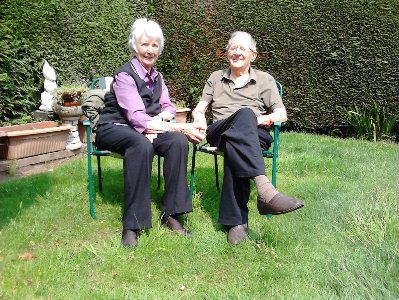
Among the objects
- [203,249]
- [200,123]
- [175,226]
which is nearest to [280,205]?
[203,249]

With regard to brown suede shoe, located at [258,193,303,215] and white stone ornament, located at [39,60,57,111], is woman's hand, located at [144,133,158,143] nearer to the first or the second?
brown suede shoe, located at [258,193,303,215]

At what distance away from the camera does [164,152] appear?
10.2 feet

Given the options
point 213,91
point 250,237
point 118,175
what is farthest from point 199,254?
point 118,175

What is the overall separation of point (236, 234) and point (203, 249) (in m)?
0.24

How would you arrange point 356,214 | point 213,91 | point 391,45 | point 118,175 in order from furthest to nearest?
point 391,45 < point 118,175 < point 213,91 < point 356,214

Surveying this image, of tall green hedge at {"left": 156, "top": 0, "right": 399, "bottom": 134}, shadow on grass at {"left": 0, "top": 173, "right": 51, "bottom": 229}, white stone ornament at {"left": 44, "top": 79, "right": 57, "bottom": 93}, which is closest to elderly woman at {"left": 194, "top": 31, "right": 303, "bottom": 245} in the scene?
shadow on grass at {"left": 0, "top": 173, "right": 51, "bottom": 229}

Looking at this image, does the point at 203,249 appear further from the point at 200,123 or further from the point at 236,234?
the point at 200,123

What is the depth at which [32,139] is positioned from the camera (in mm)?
4977

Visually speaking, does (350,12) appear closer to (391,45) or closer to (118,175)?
(391,45)

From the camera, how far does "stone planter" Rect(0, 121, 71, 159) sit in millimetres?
4789

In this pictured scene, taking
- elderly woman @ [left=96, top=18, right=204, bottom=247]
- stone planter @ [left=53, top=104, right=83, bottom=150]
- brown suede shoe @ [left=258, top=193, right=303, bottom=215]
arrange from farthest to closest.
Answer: stone planter @ [left=53, top=104, right=83, bottom=150] → elderly woman @ [left=96, top=18, right=204, bottom=247] → brown suede shoe @ [left=258, top=193, right=303, bottom=215]

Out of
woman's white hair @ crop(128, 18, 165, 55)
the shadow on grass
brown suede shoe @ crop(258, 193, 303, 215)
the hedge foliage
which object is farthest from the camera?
the hedge foliage

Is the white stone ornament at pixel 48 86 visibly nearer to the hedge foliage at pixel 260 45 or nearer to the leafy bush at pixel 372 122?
the hedge foliage at pixel 260 45

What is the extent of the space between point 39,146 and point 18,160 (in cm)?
30
